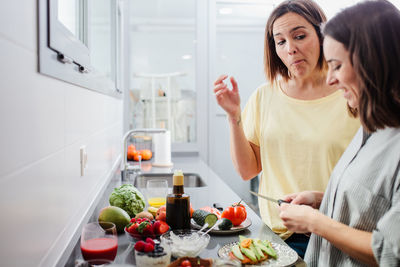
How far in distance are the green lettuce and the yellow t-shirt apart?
0.56 metres

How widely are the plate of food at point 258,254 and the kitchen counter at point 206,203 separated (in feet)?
0.11

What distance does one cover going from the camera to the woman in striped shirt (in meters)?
0.87

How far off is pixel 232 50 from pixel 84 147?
274 cm

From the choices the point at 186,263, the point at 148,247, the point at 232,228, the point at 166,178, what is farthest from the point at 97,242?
the point at 166,178

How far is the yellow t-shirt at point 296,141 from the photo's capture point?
142 cm

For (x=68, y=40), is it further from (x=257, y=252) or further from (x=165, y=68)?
(x=165, y=68)

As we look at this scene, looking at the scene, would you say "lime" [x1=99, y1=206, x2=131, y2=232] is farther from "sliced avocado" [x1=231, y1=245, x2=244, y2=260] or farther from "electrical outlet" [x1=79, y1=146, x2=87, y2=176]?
"sliced avocado" [x1=231, y1=245, x2=244, y2=260]

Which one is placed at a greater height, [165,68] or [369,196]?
[165,68]

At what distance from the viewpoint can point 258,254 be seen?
3.10 ft

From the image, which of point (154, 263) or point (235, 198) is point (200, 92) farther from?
point (154, 263)

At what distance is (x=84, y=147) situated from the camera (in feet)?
4.19

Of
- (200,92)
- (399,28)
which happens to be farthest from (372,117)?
(200,92)

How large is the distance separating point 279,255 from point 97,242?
0.50 meters

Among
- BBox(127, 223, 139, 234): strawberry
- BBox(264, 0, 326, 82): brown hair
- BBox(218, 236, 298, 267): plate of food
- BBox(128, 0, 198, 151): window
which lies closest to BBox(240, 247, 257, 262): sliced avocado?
BBox(218, 236, 298, 267): plate of food
